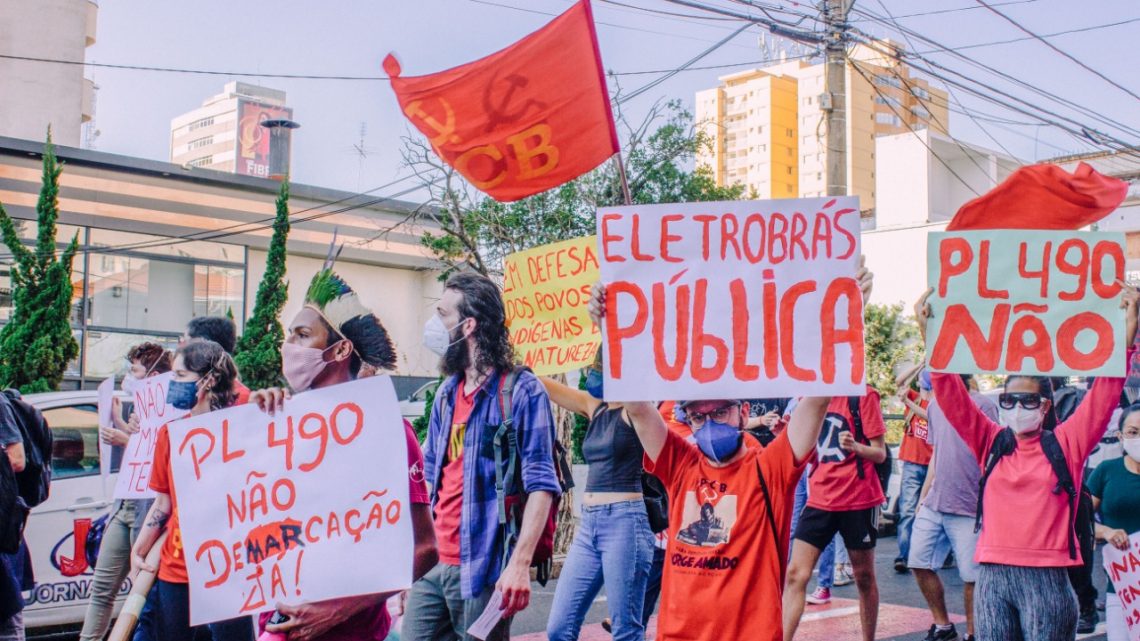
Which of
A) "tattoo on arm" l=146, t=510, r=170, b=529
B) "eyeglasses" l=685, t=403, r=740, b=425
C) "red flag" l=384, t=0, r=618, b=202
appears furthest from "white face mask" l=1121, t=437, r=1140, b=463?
"tattoo on arm" l=146, t=510, r=170, b=529

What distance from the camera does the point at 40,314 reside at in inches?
766

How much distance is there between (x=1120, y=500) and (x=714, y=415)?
2.72 metres

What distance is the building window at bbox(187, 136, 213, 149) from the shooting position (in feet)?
396

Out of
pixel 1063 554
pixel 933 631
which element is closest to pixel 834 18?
pixel 933 631

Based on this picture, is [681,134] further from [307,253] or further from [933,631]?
[307,253]

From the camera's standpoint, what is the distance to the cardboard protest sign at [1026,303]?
185 inches

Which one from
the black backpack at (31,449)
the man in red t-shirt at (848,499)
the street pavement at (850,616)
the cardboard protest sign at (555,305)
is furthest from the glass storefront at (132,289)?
the black backpack at (31,449)

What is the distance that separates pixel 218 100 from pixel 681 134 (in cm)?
11480

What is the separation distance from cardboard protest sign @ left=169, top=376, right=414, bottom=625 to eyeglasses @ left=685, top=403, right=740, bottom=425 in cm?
107

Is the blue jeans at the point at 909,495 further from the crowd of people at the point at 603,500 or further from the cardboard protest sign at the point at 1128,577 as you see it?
the cardboard protest sign at the point at 1128,577

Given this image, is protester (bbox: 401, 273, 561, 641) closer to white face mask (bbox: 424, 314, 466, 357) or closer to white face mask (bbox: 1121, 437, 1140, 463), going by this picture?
white face mask (bbox: 424, 314, 466, 357)

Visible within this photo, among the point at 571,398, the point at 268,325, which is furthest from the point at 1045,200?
the point at 268,325

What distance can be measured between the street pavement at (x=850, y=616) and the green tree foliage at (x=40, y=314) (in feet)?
41.2

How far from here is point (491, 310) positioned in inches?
181
